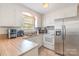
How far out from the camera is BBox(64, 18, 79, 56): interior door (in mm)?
1131

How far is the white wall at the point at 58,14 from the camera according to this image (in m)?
1.07

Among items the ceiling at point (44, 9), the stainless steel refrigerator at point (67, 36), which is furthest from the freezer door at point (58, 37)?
the ceiling at point (44, 9)

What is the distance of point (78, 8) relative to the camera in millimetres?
1093

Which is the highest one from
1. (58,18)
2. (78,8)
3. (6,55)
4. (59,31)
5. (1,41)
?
(78,8)

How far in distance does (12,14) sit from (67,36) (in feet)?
2.23

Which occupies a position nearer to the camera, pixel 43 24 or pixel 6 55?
pixel 6 55

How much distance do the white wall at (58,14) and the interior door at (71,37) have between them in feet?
0.24

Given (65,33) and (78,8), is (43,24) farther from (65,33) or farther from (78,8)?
(78,8)

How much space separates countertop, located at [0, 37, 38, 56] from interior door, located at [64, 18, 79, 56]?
1.20 ft

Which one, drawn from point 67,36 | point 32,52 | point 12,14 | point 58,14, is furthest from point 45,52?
point 12,14

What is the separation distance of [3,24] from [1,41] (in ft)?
0.61

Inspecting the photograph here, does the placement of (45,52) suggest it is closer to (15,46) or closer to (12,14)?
(15,46)

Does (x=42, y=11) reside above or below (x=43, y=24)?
above

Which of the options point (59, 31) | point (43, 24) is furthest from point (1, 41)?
point (59, 31)
